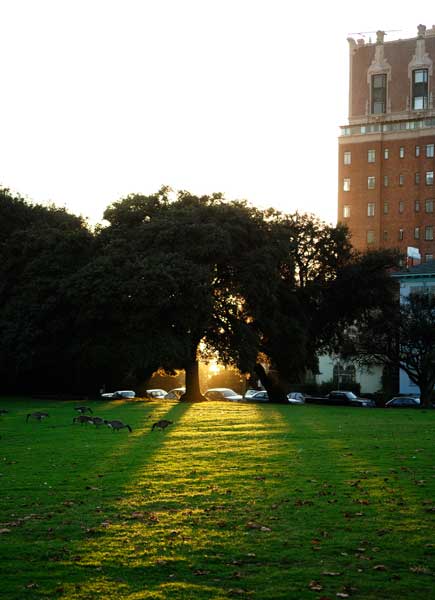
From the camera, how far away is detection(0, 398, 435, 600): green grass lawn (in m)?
10.5

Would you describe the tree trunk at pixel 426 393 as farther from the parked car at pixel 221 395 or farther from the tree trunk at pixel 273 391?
the parked car at pixel 221 395

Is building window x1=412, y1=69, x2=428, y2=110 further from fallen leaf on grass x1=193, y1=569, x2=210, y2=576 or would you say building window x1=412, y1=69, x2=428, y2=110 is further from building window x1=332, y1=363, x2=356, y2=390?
fallen leaf on grass x1=193, y1=569, x2=210, y2=576

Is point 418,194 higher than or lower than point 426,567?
higher

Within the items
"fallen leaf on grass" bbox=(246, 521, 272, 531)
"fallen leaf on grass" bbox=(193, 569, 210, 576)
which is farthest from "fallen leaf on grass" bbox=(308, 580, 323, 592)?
"fallen leaf on grass" bbox=(246, 521, 272, 531)

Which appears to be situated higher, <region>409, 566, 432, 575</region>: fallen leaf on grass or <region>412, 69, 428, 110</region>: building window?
<region>412, 69, 428, 110</region>: building window

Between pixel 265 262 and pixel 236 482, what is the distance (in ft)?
121

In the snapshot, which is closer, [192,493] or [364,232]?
[192,493]

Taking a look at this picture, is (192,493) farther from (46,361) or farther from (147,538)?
(46,361)

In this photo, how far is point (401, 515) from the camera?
1415 cm

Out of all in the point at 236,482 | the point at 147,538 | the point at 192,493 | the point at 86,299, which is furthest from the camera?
the point at 86,299

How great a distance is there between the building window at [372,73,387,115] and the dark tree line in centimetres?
6818

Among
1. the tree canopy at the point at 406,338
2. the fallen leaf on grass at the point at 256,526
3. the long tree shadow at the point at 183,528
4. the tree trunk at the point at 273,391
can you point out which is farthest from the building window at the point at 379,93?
the fallen leaf on grass at the point at 256,526

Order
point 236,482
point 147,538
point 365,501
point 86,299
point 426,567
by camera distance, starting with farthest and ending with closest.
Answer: point 86,299, point 236,482, point 365,501, point 147,538, point 426,567

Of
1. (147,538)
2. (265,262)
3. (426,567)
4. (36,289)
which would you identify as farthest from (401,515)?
(36,289)
